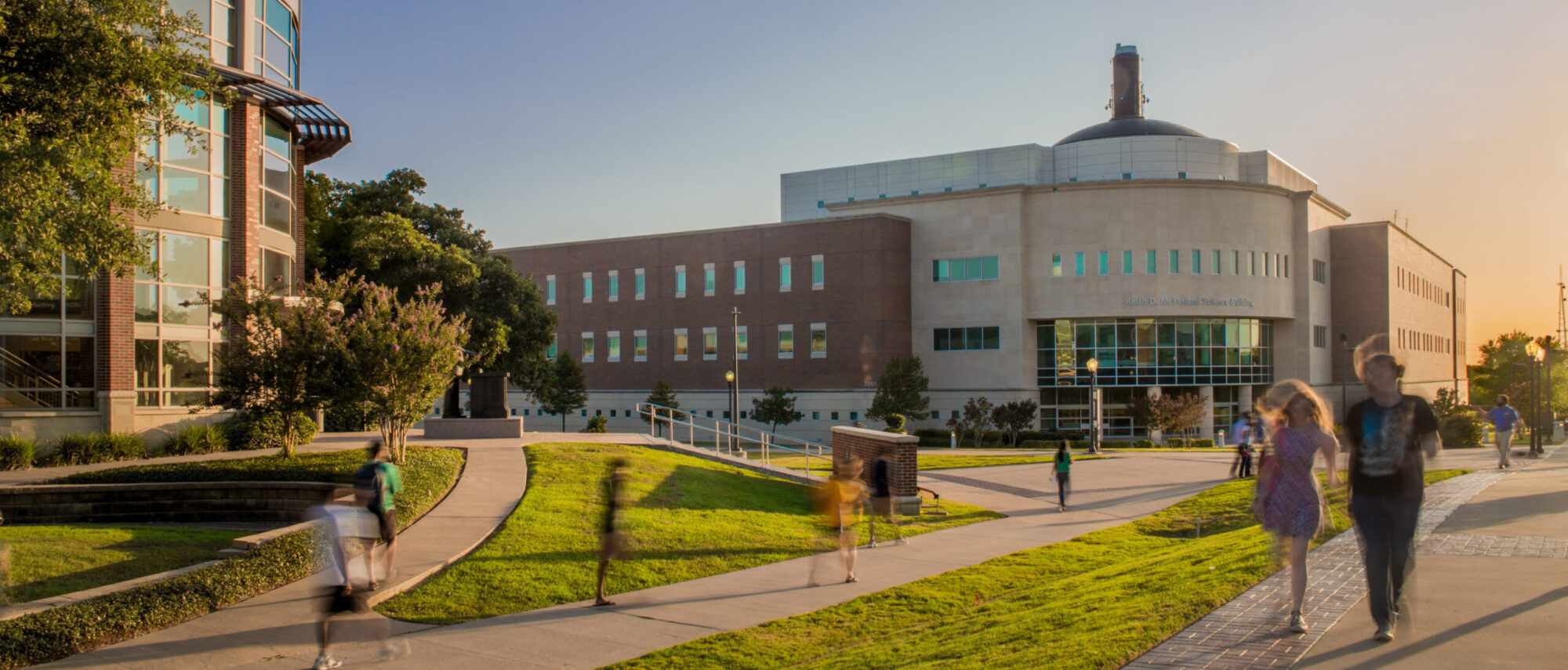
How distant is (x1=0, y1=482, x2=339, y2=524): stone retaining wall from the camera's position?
683 inches

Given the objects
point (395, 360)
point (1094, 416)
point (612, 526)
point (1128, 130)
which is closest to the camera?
point (612, 526)

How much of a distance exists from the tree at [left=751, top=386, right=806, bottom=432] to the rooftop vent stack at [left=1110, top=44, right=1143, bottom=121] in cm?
3959

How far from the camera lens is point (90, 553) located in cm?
1336

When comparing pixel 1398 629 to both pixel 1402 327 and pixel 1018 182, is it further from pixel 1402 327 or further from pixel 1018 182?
pixel 1402 327

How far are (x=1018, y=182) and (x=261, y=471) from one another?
55068 millimetres

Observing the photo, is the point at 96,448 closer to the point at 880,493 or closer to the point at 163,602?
the point at 163,602

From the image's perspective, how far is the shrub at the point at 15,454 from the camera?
69.4 feet

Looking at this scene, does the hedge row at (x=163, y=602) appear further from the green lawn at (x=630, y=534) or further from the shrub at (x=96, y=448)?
the shrub at (x=96, y=448)

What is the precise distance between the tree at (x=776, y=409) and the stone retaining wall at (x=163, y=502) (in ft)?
129

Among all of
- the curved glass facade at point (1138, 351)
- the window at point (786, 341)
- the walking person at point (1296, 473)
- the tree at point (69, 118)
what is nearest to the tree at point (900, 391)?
the window at point (786, 341)

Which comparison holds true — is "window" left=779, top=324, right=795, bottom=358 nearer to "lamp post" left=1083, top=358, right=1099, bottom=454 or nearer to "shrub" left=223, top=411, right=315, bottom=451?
"lamp post" left=1083, top=358, right=1099, bottom=454

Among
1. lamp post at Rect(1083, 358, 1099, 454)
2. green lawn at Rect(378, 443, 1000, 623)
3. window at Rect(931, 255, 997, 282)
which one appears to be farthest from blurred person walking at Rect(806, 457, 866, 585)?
window at Rect(931, 255, 997, 282)

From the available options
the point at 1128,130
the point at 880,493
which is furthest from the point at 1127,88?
the point at 880,493

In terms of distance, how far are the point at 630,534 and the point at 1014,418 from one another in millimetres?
41761
